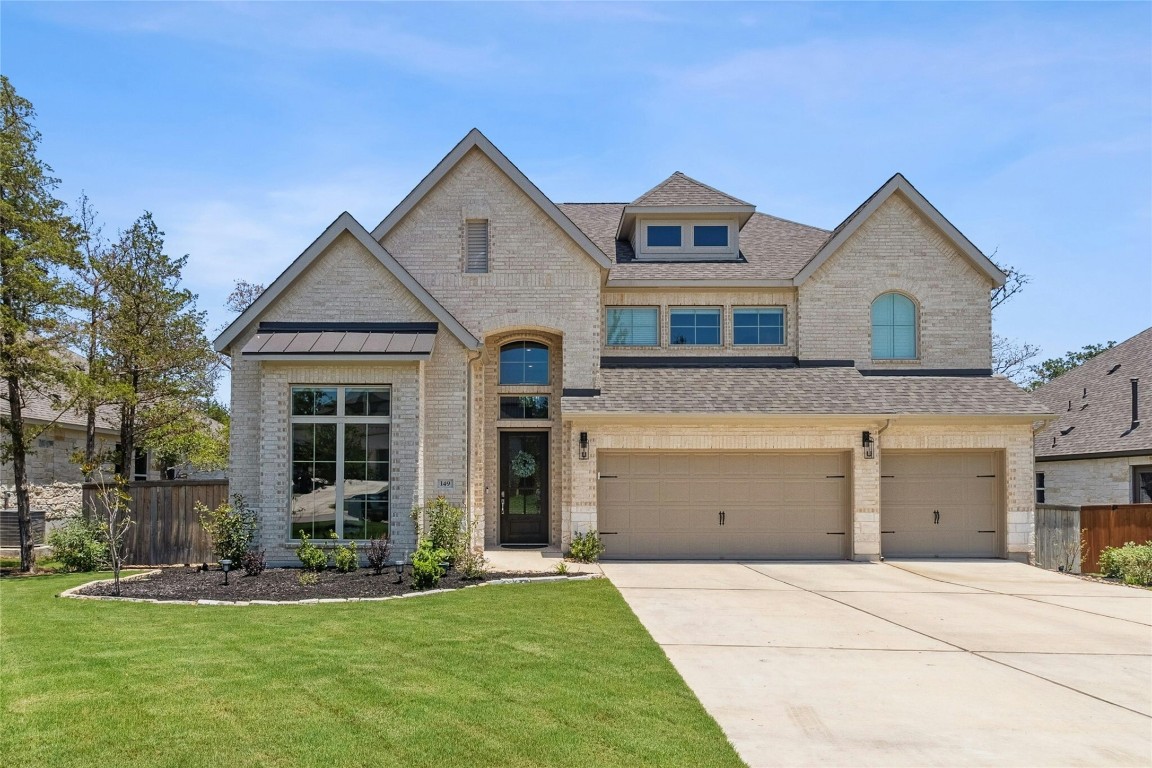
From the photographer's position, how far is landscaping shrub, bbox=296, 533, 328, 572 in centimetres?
1455

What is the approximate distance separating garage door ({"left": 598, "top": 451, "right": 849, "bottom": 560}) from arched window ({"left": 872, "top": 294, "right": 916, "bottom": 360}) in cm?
338

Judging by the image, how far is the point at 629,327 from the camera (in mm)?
19922

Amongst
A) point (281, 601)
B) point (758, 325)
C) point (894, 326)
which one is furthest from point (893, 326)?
point (281, 601)

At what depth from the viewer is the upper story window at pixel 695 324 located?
19938 mm

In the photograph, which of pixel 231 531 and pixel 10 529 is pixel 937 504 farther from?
pixel 10 529

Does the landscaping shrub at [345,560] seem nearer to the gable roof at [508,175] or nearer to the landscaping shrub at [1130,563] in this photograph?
the gable roof at [508,175]

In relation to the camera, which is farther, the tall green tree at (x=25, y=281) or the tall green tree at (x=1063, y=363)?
the tall green tree at (x=1063, y=363)

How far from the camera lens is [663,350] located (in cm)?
1981

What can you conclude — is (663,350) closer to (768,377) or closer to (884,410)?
(768,377)

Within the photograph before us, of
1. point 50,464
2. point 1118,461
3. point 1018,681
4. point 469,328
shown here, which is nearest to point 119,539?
point 469,328

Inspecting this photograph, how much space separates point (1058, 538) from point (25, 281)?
2149 cm

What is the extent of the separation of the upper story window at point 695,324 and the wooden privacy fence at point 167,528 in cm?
1063

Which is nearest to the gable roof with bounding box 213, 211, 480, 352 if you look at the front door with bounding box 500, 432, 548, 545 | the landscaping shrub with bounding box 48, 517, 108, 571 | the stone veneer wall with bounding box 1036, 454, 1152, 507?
the front door with bounding box 500, 432, 548, 545

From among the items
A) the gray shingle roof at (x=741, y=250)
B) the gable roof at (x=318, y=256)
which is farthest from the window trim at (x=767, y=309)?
the gable roof at (x=318, y=256)
